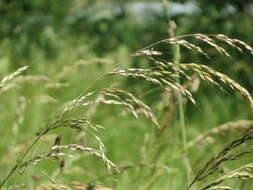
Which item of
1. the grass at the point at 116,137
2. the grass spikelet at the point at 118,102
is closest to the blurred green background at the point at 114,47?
the grass at the point at 116,137

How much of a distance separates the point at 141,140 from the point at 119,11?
265cm

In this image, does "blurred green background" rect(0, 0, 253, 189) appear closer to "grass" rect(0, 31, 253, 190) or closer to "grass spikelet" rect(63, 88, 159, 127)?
"grass" rect(0, 31, 253, 190)

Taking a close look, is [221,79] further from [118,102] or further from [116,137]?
[116,137]

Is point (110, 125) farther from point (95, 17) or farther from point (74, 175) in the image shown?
point (95, 17)

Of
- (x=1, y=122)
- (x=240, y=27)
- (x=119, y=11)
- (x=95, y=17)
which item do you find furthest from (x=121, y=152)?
(x=119, y=11)

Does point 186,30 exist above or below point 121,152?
above

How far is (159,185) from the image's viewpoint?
84.7 inches

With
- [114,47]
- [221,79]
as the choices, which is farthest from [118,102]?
[114,47]

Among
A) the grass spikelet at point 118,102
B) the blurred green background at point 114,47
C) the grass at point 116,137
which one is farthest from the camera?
the blurred green background at point 114,47

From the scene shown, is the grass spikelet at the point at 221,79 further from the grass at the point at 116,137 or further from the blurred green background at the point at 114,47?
the blurred green background at the point at 114,47

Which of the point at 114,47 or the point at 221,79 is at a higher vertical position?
the point at 114,47

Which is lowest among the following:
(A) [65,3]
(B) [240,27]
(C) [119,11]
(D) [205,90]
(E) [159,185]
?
(E) [159,185]

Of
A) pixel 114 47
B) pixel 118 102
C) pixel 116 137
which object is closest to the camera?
pixel 118 102

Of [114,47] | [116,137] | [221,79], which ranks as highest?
[114,47]
